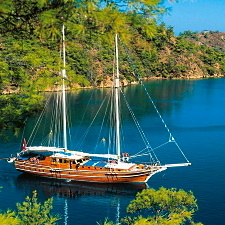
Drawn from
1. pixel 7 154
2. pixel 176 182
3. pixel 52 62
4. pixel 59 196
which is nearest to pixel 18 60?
pixel 52 62

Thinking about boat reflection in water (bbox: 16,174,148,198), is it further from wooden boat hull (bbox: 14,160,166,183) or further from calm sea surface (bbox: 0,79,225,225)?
wooden boat hull (bbox: 14,160,166,183)

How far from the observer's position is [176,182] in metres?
21.4

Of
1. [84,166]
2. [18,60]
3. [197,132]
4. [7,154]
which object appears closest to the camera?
[18,60]

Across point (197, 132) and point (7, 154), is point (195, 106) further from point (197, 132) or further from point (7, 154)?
point (7, 154)

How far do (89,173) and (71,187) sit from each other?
4.47 feet

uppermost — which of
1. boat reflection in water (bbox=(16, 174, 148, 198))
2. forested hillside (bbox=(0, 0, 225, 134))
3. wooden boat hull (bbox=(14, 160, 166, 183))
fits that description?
forested hillside (bbox=(0, 0, 225, 134))

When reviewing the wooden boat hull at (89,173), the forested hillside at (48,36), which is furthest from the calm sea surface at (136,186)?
the forested hillside at (48,36)

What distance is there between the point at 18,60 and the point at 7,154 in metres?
20.1

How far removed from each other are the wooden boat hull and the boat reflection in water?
27cm

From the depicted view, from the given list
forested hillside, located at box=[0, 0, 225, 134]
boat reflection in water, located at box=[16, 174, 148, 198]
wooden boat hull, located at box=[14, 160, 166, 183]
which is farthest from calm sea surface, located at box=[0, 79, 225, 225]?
forested hillside, located at box=[0, 0, 225, 134]

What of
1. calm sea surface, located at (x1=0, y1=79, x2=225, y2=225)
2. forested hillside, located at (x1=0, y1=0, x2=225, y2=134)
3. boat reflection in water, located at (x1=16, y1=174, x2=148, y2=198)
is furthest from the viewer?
boat reflection in water, located at (x1=16, y1=174, x2=148, y2=198)

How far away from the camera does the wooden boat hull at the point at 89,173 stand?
21.6 meters

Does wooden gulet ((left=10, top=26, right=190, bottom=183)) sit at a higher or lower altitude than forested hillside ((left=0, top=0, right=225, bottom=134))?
lower

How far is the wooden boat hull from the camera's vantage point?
71.0 feet
